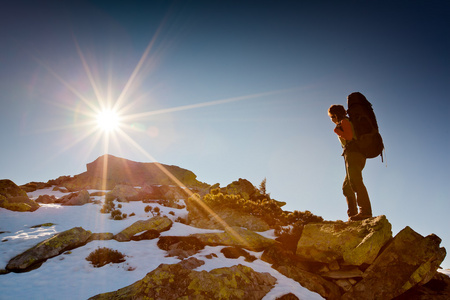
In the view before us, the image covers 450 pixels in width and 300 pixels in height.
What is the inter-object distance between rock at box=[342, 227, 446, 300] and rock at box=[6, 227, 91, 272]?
10.5 m

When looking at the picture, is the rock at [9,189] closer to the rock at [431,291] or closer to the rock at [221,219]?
the rock at [221,219]

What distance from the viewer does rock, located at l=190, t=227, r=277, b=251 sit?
9.82m

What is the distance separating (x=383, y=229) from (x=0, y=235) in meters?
16.3

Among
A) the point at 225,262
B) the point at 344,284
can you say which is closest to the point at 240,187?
the point at 225,262

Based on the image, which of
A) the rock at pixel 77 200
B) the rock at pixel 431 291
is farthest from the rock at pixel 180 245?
the rock at pixel 77 200

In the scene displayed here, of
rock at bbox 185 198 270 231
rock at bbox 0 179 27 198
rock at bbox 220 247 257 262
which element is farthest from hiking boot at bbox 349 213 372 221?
rock at bbox 0 179 27 198

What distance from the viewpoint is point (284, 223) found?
490 inches

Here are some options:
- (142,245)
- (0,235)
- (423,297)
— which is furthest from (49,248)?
(423,297)

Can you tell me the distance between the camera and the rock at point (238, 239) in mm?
9820

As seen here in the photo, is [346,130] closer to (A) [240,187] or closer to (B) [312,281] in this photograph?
(B) [312,281]

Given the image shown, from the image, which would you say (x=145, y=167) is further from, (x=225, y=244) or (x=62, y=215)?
(x=225, y=244)

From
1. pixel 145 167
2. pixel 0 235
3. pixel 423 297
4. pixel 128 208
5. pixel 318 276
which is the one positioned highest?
pixel 145 167

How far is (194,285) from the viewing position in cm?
596

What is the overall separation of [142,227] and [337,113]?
34.7 feet
